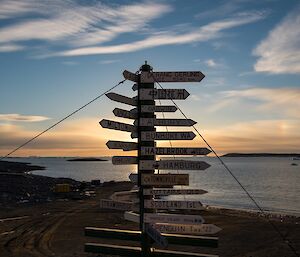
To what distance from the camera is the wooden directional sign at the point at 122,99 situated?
838 centimetres

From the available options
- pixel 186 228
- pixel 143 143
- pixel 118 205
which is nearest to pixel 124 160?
pixel 143 143

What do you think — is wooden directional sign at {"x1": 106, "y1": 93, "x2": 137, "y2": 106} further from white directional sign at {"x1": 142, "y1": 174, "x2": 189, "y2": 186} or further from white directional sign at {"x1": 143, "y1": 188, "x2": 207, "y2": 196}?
white directional sign at {"x1": 143, "y1": 188, "x2": 207, "y2": 196}

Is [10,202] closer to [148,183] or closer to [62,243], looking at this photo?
[62,243]

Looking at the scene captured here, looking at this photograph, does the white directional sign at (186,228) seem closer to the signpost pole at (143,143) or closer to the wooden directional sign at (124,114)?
the signpost pole at (143,143)

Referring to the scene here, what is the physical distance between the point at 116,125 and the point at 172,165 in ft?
4.79

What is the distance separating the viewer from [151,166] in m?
8.27

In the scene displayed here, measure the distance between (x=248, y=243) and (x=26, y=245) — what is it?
11461 millimetres

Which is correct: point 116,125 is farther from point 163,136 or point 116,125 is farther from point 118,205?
point 118,205

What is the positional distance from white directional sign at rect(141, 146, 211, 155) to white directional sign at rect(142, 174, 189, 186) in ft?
1.56

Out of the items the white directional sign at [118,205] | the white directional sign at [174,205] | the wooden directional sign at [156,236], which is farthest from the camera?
the white directional sign at [118,205]

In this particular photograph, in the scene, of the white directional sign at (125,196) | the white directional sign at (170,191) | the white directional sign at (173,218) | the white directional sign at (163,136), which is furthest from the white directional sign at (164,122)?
the white directional sign at (173,218)

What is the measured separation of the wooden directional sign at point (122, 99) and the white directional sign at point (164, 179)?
1.61 m

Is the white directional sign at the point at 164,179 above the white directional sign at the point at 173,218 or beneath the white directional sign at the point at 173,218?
above

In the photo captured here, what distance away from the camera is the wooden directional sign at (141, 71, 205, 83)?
824cm
